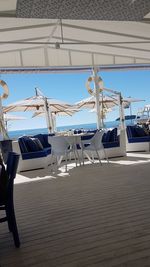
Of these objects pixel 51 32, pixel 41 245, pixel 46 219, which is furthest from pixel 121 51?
pixel 41 245

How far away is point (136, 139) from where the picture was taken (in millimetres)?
8336

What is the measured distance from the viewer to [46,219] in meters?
3.08


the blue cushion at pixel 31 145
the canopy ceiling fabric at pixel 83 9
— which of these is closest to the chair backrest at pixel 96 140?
the blue cushion at pixel 31 145

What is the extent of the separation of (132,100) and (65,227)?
973 cm

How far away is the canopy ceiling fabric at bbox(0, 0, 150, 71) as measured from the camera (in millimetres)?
4898

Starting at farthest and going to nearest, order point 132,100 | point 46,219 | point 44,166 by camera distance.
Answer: point 132,100
point 44,166
point 46,219

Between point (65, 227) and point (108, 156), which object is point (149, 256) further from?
point (108, 156)

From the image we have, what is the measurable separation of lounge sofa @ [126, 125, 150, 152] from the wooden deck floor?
3.36 metres

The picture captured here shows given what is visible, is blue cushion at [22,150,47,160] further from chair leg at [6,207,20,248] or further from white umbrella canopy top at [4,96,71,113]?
chair leg at [6,207,20,248]

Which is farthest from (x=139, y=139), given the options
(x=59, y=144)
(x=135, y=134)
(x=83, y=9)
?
(x=83, y=9)

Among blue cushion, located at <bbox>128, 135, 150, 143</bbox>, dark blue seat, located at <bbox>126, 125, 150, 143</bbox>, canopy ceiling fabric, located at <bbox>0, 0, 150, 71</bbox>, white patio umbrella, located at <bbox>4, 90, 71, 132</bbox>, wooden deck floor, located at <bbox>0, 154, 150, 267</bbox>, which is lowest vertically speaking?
wooden deck floor, located at <bbox>0, 154, 150, 267</bbox>

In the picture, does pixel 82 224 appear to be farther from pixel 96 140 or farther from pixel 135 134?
pixel 135 134

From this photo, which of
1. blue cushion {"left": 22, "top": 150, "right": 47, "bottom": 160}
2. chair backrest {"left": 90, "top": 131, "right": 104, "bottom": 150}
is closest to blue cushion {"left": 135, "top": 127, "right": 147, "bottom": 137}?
chair backrest {"left": 90, "top": 131, "right": 104, "bottom": 150}

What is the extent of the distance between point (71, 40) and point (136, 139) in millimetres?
3529
